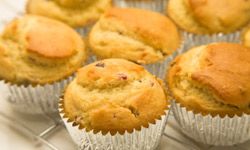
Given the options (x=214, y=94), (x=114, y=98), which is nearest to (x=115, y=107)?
(x=114, y=98)

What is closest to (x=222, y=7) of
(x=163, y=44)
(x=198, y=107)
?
(x=163, y=44)

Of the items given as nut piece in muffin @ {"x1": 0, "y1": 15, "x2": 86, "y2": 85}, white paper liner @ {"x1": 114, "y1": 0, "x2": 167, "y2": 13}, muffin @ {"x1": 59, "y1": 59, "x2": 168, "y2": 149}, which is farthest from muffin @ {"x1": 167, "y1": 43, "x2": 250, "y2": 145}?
white paper liner @ {"x1": 114, "y1": 0, "x2": 167, "y2": 13}

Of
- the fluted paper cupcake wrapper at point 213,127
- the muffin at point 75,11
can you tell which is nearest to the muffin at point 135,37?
the muffin at point 75,11

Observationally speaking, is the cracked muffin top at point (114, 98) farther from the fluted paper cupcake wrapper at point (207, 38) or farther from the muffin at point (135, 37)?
the fluted paper cupcake wrapper at point (207, 38)

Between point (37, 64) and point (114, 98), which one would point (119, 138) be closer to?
point (114, 98)

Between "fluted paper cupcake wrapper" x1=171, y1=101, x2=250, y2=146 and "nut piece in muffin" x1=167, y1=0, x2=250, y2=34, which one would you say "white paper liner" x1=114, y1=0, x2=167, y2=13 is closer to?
"nut piece in muffin" x1=167, y1=0, x2=250, y2=34

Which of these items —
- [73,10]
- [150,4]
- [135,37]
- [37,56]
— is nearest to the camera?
[37,56]
